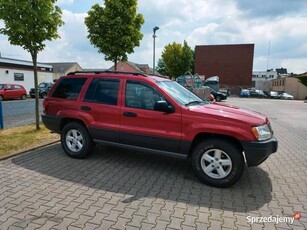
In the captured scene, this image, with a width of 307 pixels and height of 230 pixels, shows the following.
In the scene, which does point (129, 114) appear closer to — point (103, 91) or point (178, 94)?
point (103, 91)

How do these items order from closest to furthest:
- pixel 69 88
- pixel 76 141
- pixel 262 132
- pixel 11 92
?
pixel 262 132 → pixel 76 141 → pixel 69 88 → pixel 11 92

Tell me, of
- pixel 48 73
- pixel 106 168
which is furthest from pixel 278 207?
pixel 48 73

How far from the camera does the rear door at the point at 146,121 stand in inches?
172

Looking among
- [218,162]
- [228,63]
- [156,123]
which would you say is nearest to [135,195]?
[156,123]

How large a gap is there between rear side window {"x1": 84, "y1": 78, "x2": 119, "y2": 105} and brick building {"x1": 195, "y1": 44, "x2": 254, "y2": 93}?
157ft

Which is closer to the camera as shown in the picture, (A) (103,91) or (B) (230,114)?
(B) (230,114)

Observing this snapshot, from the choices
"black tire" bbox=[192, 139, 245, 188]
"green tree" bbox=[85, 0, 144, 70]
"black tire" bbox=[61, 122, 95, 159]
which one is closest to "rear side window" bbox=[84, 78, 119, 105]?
"black tire" bbox=[61, 122, 95, 159]

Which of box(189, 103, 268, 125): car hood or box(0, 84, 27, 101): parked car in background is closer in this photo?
box(189, 103, 268, 125): car hood

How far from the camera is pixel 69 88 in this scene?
559 centimetres

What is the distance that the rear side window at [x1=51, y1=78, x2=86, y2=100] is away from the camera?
17.9 feet

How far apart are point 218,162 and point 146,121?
1.45m

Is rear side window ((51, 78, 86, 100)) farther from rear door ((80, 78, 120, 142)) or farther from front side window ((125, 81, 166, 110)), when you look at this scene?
front side window ((125, 81, 166, 110))

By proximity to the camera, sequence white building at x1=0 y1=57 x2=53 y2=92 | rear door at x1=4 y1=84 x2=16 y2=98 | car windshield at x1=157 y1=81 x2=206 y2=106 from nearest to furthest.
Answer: car windshield at x1=157 y1=81 x2=206 y2=106 < rear door at x1=4 y1=84 x2=16 y2=98 < white building at x1=0 y1=57 x2=53 y2=92

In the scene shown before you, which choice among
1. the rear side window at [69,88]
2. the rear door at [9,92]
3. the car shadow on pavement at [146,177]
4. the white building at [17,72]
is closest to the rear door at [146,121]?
the car shadow on pavement at [146,177]
